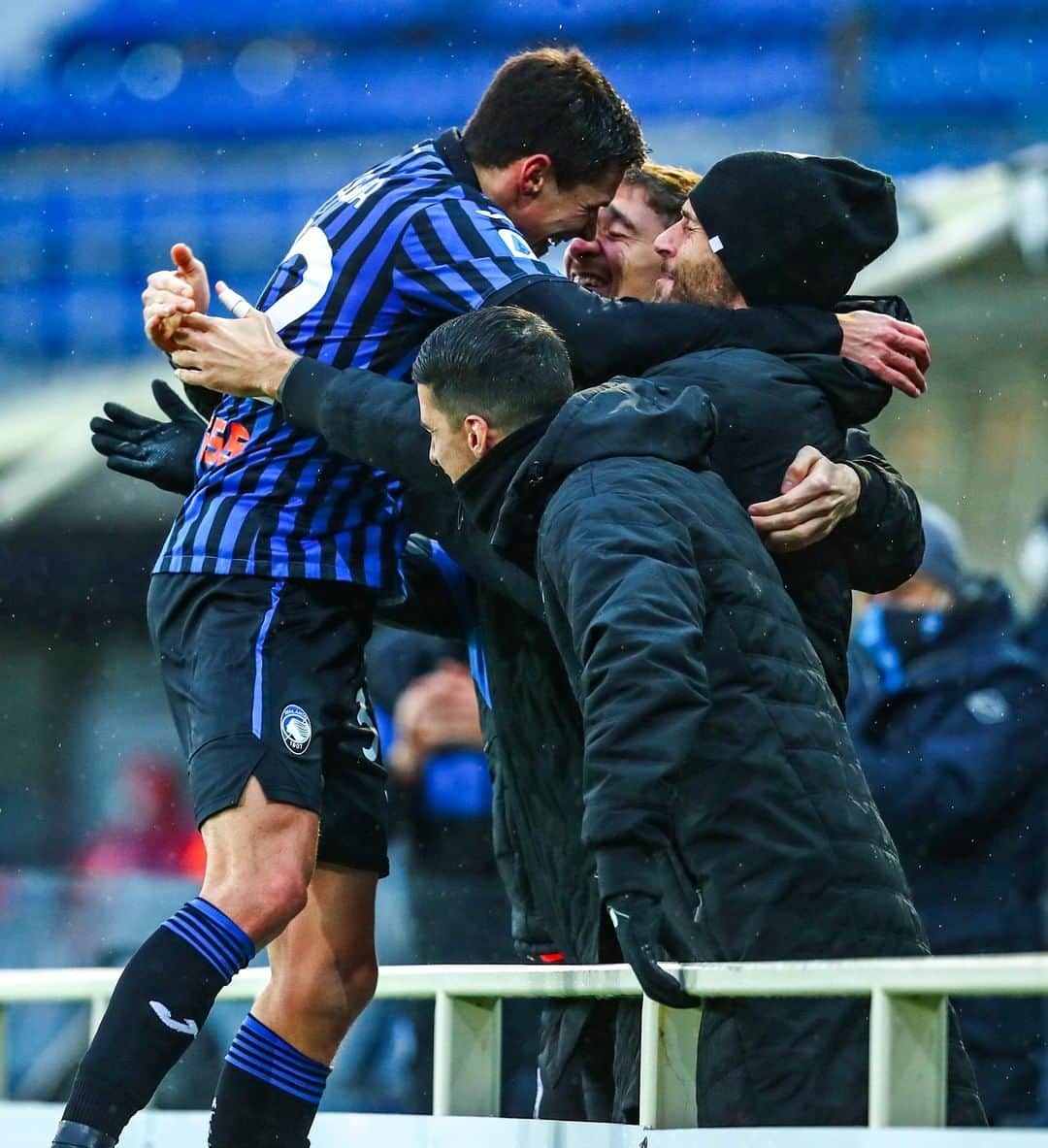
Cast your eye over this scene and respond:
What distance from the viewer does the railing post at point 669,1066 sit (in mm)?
2445

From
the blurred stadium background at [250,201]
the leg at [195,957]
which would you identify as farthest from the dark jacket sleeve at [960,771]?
the blurred stadium background at [250,201]

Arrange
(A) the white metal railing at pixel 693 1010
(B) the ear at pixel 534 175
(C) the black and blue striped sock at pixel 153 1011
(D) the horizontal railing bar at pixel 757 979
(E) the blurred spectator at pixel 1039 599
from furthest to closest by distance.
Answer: (E) the blurred spectator at pixel 1039 599
(B) the ear at pixel 534 175
(C) the black and blue striped sock at pixel 153 1011
(A) the white metal railing at pixel 693 1010
(D) the horizontal railing bar at pixel 757 979

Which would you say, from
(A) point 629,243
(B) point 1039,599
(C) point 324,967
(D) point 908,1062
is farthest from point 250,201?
(D) point 908,1062

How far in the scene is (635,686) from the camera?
7.39 feet

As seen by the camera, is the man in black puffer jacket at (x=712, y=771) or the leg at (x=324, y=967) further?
the leg at (x=324, y=967)

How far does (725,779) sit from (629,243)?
130 centimetres

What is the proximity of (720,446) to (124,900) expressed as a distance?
5085 millimetres

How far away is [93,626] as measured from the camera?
9.94m

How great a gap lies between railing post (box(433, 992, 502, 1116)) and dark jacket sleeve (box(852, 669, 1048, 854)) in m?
1.44

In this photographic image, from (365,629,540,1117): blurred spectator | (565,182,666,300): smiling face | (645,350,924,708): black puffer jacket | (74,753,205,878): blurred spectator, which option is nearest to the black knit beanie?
(645,350,924,708): black puffer jacket

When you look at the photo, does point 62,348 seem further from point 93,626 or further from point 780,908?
point 780,908

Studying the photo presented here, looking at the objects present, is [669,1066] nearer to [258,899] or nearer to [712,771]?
[712,771]

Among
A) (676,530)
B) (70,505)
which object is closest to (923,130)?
(70,505)

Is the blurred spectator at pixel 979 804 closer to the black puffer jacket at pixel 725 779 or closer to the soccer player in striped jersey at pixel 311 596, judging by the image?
the soccer player in striped jersey at pixel 311 596
